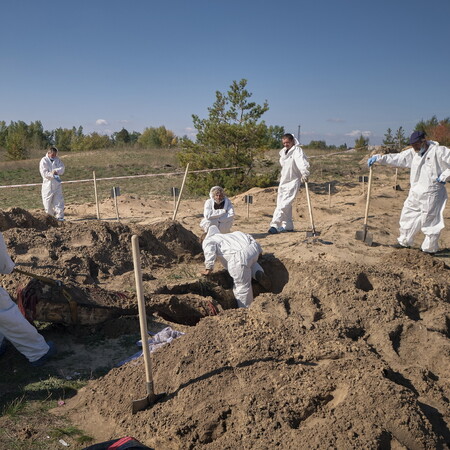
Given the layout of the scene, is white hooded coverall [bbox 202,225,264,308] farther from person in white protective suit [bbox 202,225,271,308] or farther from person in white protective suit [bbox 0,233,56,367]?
person in white protective suit [bbox 0,233,56,367]

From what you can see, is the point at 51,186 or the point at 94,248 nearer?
the point at 94,248

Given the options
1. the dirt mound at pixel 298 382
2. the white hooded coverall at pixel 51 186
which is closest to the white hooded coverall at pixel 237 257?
the dirt mound at pixel 298 382

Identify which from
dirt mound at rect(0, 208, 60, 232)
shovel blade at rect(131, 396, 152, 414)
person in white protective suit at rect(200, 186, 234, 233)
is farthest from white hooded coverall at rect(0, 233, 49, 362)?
dirt mound at rect(0, 208, 60, 232)

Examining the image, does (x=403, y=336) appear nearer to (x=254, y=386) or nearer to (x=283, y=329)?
(x=283, y=329)

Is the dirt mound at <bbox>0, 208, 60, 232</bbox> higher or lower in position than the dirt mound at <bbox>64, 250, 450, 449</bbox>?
higher

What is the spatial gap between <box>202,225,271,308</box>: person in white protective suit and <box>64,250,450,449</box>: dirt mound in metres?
1.17

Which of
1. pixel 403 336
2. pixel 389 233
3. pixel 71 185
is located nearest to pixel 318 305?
pixel 403 336

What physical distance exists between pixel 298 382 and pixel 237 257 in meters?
2.91

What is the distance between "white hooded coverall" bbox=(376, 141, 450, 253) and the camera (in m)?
7.82

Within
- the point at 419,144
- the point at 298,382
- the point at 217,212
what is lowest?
the point at 298,382

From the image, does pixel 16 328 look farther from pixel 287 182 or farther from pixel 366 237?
pixel 287 182

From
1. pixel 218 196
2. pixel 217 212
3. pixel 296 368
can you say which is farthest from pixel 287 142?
pixel 296 368

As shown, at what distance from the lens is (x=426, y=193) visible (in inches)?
313

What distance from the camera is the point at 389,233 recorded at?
366 inches
